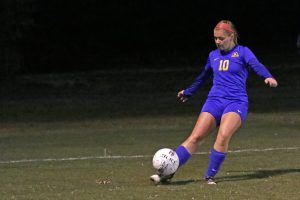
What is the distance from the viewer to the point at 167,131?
19.2 m

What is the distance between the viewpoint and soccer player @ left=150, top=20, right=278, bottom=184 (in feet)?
35.3

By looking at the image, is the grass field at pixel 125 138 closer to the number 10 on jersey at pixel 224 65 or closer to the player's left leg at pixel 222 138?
the player's left leg at pixel 222 138

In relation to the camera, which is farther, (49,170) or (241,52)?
(49,170)

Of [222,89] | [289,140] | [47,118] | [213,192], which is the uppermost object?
[222,89]

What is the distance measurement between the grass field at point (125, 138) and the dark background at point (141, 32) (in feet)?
10.4

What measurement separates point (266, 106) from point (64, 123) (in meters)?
6.71

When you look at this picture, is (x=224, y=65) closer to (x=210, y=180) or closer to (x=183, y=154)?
(x=183, y=154)

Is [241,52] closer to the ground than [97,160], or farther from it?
farther from it

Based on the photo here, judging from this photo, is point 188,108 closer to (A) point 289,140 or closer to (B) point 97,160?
(A) point 289,140

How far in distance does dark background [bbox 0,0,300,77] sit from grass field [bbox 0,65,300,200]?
125 inches

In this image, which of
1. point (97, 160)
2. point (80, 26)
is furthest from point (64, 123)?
point (80, 26)

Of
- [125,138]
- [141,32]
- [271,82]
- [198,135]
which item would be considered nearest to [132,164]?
[198,135]

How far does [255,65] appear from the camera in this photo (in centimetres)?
1073

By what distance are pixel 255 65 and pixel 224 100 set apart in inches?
23.6
